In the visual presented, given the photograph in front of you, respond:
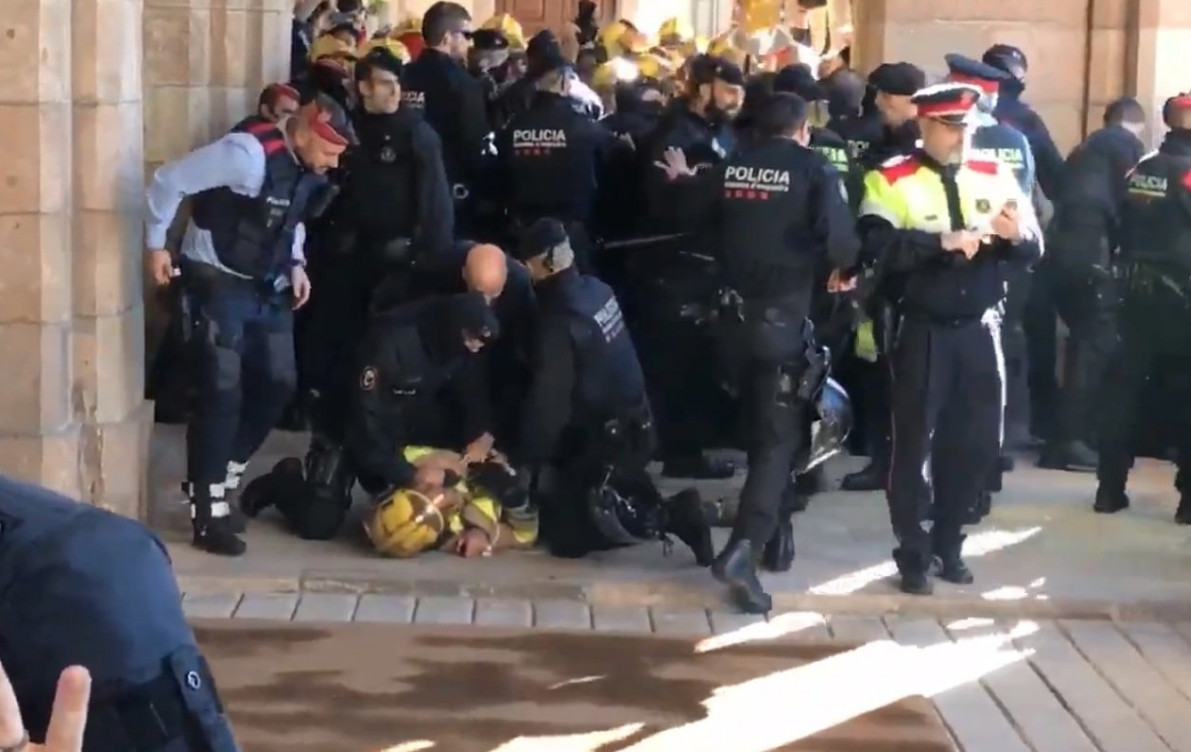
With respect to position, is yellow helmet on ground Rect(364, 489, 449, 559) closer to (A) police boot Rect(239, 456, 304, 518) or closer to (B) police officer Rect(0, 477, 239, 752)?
(A) police boot Rect(239, 456, 304, 518)

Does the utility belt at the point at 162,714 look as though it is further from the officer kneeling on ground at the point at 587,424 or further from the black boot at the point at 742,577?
the officer kneeling on ground at the point at 587,424

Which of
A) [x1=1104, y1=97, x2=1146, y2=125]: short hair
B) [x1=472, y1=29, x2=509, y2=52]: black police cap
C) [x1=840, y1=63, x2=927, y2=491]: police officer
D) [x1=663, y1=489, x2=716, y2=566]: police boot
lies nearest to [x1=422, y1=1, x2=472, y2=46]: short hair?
[x1=472, y1=29, x2=509, y2=52]: black police cap

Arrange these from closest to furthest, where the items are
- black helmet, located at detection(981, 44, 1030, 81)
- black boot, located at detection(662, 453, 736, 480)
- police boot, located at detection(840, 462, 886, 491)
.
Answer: police boot, located at detection(840, 462, 886, 491) → black boot, located at detection(662, 453, 736, 480) → black helmet, located at detection(981, 44, 1030, 81)

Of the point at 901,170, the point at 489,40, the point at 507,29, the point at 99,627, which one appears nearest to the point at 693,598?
the point at 901,170

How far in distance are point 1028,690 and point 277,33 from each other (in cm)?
624

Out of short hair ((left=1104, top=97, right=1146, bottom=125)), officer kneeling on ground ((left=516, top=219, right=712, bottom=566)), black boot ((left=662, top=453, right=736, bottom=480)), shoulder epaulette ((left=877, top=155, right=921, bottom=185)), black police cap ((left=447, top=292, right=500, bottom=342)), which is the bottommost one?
black boot ((left=662, top=453, right=736, bottom=480))

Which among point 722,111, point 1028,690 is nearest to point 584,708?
point 1028,690

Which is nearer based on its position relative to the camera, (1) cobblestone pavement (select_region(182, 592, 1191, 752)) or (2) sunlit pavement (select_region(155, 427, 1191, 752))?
(1) cobblestone pavement (select_region(182, 592, 1191, 752))

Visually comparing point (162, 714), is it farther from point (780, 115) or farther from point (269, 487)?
point (269, 487)

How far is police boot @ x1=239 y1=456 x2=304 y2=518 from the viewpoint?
25.9 ft

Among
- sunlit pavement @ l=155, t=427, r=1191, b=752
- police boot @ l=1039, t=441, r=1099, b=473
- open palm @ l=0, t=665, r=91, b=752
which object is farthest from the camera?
police boot @ l=1039, t=441, r=1099, b=473

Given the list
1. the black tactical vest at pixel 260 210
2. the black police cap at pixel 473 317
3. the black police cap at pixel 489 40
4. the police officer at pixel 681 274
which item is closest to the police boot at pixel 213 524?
the black tactical vest at pixel 260 210

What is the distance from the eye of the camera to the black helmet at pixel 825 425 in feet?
23.7

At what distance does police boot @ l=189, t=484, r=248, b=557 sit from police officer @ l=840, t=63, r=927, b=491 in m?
2.52
